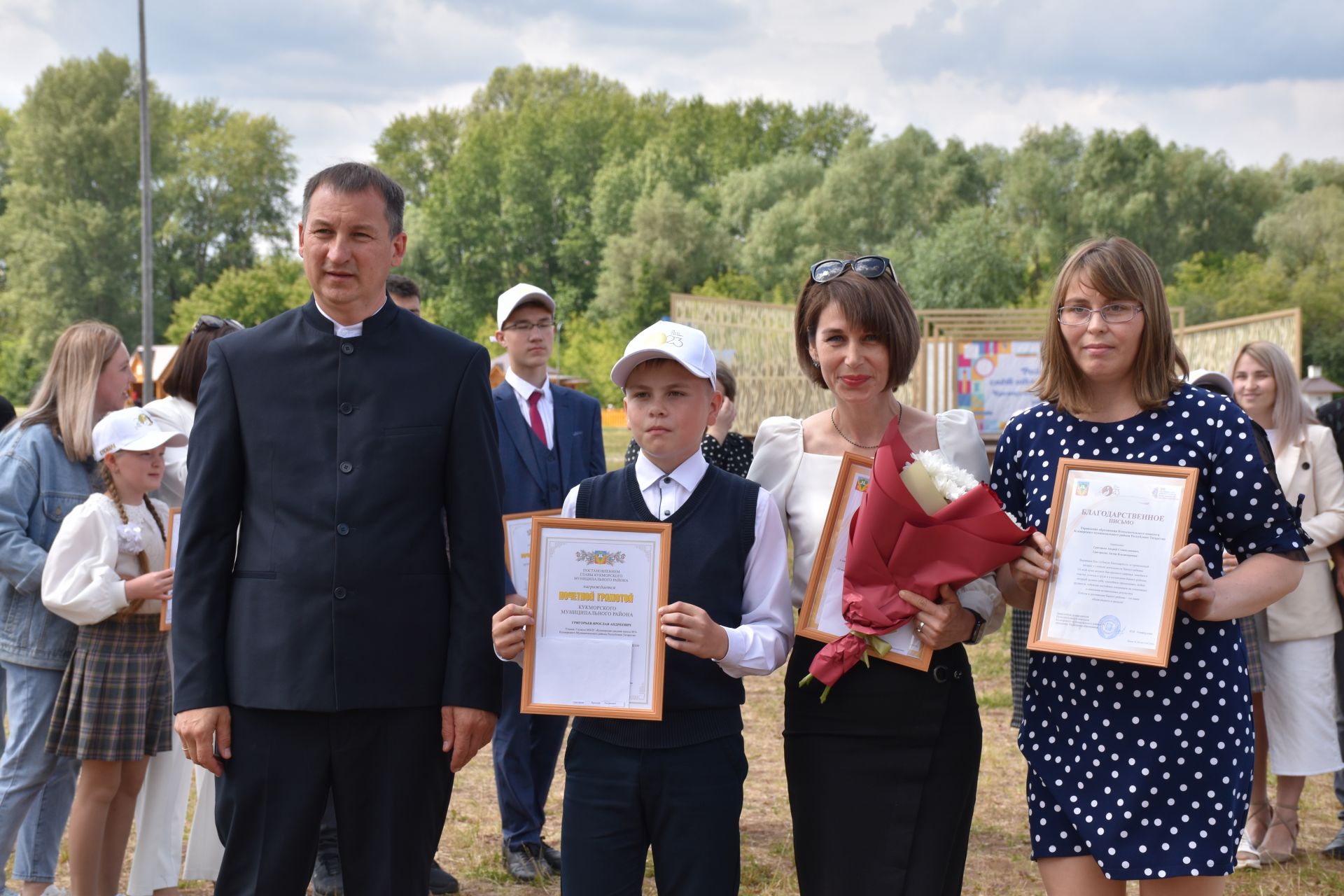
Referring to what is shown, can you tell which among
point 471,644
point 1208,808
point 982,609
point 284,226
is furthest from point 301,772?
point 284,226

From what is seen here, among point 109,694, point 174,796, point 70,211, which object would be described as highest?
point 70,211

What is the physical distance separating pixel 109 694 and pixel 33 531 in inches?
28.9

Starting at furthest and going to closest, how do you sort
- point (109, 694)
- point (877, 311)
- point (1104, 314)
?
1. point (109, 694)
2. point (877, 311)
3. point (1104, 314)

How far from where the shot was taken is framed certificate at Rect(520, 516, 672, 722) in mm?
2865

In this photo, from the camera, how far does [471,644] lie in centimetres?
293

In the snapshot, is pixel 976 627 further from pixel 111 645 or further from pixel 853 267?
pixel 111 645

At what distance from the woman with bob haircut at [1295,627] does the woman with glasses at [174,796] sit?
188 inches

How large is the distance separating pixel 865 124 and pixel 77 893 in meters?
72.4

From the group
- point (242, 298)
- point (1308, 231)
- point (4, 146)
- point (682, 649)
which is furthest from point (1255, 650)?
point (4, 146)

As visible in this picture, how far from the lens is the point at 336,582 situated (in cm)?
285

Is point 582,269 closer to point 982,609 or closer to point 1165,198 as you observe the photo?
point 1165,198

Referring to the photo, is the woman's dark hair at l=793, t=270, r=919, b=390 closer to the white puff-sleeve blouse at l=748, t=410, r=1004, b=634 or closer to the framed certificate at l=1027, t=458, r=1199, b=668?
the white puff-sleeve blouse at l=748, t=410, r=1004, b=634

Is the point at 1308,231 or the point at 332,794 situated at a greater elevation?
the point at 1308,231

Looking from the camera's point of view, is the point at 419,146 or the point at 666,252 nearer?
the point at 666,252
